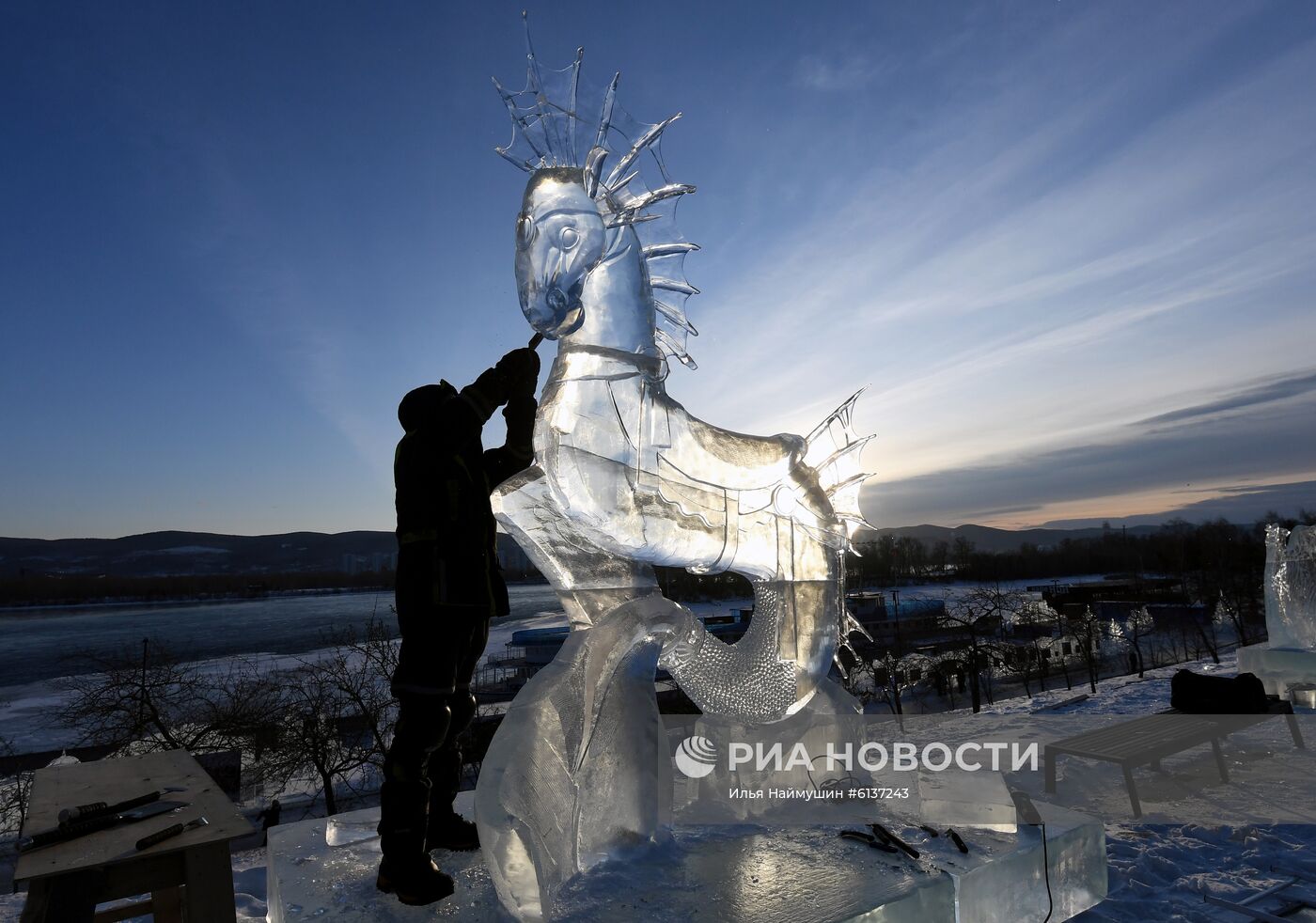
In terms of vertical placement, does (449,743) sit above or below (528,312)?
below

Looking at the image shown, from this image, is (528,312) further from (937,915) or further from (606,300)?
(937,915)

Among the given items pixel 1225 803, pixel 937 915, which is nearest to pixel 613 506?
pixel 937 915

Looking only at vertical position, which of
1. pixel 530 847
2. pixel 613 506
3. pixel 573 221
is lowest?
pixel 530 847

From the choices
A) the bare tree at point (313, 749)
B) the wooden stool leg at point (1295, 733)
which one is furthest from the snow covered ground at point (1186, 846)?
the bare tree at point (313, 749)

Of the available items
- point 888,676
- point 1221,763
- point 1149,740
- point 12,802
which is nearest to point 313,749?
point 12,802

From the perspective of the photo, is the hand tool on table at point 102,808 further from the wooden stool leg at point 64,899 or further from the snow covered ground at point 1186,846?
the snow covered ground at point 1186,846

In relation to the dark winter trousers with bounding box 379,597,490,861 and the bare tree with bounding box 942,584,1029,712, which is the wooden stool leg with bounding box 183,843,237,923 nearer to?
the dark winter trousers with bounding box 379,597,490,861

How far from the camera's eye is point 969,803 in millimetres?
3199

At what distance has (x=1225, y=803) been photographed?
516 centimetres

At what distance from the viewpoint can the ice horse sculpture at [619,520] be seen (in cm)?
276

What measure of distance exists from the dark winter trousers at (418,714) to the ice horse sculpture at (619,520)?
0.92 feet

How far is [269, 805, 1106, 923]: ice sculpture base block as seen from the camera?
95.1 inches

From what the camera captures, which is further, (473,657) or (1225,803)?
(1225,803)

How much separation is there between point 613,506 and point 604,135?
162 cm
